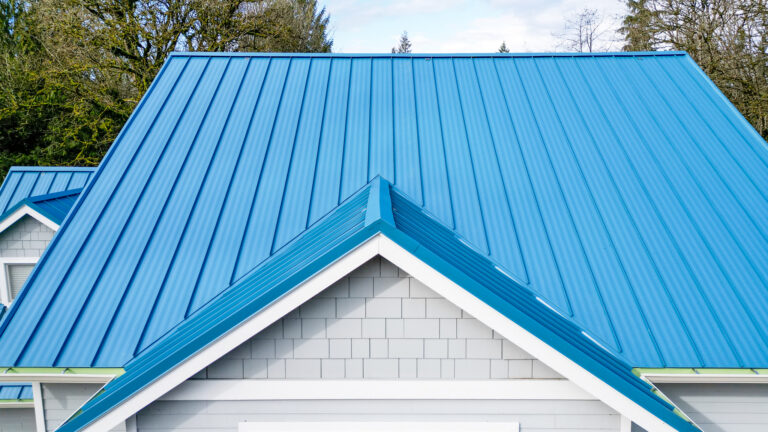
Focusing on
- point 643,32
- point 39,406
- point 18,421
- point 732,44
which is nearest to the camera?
point 39,406

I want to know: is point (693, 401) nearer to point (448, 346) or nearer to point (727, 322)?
point (727, 322)

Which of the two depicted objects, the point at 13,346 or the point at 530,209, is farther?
the point at 530,209

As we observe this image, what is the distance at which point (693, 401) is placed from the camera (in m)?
5.88

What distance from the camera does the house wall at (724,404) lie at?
5.83 meters

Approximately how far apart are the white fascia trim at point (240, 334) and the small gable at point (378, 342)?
0.34 m

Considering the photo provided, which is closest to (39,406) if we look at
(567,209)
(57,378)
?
(57,378)

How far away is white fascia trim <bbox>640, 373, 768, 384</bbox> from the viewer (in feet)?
17.7

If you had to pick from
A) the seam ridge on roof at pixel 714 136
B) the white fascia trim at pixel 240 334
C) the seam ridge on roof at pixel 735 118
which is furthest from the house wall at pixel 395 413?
the seam ridge on roof at pixel 735 118

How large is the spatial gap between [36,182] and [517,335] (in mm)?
11900

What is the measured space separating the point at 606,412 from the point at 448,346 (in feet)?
5.87

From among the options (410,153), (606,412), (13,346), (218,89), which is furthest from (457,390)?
(218,89)

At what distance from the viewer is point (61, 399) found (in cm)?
605

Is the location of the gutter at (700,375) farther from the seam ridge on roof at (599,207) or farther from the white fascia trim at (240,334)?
the white fascia trim at (240,334)

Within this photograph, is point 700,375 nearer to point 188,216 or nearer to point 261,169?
point 261,169
